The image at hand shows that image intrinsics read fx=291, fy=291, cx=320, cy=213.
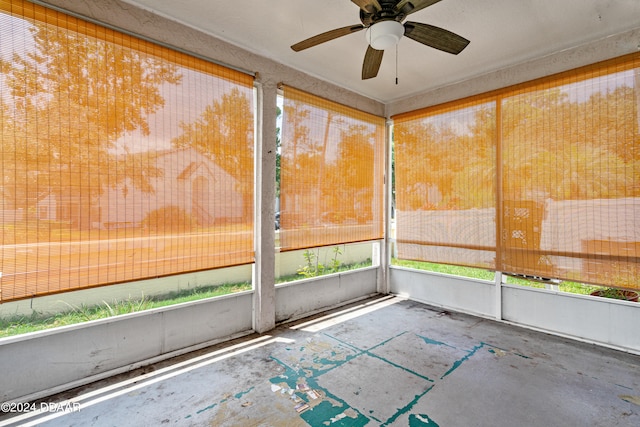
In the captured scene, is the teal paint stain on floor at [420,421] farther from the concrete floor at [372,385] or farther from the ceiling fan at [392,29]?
the ceiling fan at [392,29]

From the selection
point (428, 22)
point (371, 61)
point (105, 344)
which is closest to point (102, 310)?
point (105, 344)

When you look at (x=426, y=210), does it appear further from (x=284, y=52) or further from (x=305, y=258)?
(x=284, y=52)

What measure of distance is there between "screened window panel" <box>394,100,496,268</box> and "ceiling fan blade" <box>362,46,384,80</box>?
6.13ft

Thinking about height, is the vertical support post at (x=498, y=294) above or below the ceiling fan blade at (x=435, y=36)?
below

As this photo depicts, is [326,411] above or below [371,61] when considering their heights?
below

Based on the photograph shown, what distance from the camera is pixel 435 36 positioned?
2.04 m

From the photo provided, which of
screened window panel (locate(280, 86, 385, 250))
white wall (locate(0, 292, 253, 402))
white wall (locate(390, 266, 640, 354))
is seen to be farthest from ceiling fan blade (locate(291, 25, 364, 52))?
white wall (locate(390, 266, 640, 354))

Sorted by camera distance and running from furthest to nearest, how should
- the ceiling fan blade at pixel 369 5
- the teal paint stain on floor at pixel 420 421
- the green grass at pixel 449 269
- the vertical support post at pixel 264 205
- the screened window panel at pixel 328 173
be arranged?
the green grass at pixel 449 269 < the screened window panel at pixel 328 173 < the vertical support post at pixel 264 205 < the teal paint stain on floor at pixel 420 421 < the ceiling fan blade at pixel 369 5

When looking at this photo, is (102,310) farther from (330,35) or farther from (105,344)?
(330,35)

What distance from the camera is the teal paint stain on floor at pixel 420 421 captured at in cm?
188

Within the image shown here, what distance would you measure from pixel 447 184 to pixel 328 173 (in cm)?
162

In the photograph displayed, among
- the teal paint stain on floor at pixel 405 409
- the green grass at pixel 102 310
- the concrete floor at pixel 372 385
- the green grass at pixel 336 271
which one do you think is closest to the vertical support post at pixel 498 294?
the concrete floor at pixel 372 385

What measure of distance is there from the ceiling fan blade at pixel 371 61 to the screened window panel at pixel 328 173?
1.18 m

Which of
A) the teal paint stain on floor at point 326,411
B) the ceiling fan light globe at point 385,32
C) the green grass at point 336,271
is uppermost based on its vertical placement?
the ceiling fan light globe at point 385,32
